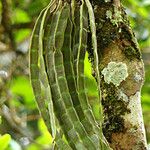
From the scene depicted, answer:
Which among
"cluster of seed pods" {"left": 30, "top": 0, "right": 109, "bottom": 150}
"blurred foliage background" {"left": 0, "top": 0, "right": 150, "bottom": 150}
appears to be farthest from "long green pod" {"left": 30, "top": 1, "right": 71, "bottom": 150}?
"blurred foliage background" {"left": 0, "top": 0, "right": 150, "bottom": 150}

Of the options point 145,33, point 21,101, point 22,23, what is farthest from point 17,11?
point 145,33

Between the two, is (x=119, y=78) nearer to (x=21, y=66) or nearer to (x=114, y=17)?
(x=114, y=17)

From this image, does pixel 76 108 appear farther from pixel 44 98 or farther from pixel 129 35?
pixel 129 35

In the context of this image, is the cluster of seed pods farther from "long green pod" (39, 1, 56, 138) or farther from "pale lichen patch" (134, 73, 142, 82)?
"pale lichen patch" (134, 73, 142, 82)

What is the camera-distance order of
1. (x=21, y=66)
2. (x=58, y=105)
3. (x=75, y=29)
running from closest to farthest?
1. (x=58, y=105)
2. (x=75, y=29)
3. (x=21, y=66)

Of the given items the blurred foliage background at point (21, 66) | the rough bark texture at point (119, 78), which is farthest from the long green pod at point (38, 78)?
the blurred foliage background at point (21, 66)

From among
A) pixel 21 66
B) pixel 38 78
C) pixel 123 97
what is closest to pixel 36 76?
pixel 38 78
